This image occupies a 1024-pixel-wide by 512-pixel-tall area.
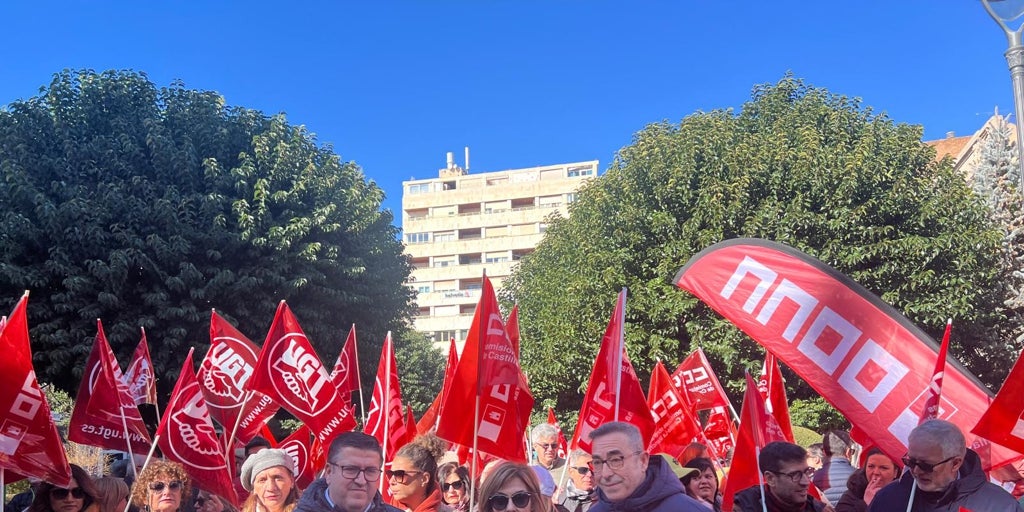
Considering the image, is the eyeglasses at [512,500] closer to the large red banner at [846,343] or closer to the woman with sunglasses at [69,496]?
the large red banner at [846,343]

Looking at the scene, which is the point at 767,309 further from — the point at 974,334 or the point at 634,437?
the point at 974,334

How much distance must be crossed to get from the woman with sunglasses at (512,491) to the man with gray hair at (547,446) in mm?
4513

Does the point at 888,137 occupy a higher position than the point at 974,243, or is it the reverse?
the point at 888,137

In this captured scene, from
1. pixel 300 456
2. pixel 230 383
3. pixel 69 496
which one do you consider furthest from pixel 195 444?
pixel 230 383

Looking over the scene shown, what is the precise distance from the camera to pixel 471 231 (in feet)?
257

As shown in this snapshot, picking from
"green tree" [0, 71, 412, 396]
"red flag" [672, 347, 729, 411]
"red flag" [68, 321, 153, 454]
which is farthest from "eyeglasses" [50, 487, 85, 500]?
"green tree" [0, 71, 412, 396]

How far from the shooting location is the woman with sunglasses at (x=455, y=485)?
264 inches

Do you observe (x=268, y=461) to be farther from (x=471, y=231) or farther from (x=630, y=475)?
(x=471, y=231)

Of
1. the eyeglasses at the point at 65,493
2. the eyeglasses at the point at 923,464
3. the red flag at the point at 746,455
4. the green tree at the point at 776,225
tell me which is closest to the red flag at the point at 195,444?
the eyeglasses at the point at 65,493

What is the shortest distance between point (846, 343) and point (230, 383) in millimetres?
7512

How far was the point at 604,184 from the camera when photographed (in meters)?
24.2

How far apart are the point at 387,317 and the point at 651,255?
19.1 ft

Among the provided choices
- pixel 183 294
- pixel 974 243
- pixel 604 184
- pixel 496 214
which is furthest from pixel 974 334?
pixel 496 214

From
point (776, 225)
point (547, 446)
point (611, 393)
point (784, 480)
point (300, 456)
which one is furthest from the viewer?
point (776, 225)
